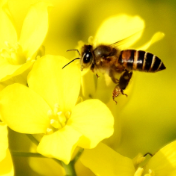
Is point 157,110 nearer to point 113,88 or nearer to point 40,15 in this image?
point 113,88

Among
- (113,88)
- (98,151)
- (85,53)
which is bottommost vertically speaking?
(98,151)

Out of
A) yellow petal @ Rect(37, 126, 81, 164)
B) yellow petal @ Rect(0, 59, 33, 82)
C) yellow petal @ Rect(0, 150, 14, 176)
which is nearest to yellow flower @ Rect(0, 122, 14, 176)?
yellow petal @ Rect(0, 150, 14, 176)

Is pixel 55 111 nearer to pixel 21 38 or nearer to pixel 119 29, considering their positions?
pixel 21 38

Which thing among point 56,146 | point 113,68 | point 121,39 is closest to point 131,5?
point 121,39

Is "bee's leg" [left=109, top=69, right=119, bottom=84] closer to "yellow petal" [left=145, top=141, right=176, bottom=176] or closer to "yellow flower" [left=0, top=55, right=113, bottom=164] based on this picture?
"yellow flower" [left=0, top=55, right=113, bottom=164]

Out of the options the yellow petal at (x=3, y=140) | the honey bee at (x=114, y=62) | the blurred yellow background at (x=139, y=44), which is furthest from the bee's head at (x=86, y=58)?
the blurred yellow background at (x=139, y=44)

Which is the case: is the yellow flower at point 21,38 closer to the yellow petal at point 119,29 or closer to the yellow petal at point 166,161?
the yellow petal at point 119,29

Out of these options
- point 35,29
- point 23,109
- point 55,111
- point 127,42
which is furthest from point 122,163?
point 35,29
